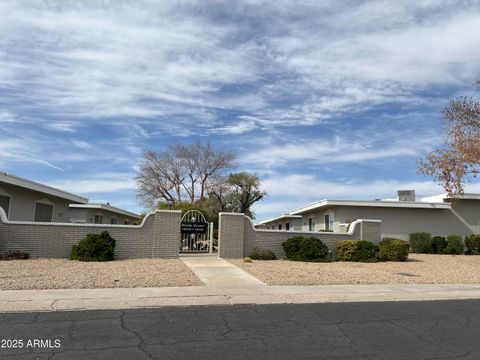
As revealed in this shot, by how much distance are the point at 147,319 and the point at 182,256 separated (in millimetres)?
11591

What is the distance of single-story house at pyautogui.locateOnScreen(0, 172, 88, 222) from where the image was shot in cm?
2006

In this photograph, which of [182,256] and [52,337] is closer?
[52,337]

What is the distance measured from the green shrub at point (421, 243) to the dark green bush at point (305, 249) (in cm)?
841

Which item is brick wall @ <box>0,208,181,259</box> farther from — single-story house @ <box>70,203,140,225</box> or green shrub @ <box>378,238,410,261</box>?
single-story house @ <box>70,203,140,225</box>

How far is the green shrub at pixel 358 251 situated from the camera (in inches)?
760

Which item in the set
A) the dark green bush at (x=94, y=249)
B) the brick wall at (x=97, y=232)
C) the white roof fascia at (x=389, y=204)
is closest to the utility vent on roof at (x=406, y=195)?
the white roof fascia at (x=389, y=204)

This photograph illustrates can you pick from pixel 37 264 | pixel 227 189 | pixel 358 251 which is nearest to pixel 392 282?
pixel 358 251

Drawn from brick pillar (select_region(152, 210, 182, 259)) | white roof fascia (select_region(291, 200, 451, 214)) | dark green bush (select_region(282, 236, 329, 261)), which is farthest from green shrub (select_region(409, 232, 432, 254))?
brick pillar (select_region(152, 210, 182, 259))

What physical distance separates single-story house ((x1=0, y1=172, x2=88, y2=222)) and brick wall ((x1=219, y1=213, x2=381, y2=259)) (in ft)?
30.8

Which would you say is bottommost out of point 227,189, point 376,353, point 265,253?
point 376,353

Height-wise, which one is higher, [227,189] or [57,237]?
[227,189]

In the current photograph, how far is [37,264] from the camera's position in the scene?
1488 cm

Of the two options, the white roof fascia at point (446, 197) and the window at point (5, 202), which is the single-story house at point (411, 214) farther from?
the window at point (5, 202)

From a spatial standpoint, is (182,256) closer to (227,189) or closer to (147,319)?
(147,319)
